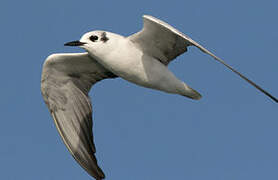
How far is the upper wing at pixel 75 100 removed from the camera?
43.2 ft

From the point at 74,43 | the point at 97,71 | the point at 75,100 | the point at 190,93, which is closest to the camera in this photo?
the point at 74,43

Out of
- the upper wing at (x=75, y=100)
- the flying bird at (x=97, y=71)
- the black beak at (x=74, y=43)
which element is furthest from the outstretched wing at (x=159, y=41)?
the upper wing at (x=75, y=100)

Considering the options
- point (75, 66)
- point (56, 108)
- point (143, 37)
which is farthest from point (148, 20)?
point (56, 108)

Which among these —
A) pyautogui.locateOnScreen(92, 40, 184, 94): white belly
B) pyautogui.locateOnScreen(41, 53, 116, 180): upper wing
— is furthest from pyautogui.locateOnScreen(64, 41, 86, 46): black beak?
pyautogui.locateOnScreen(41, 53, 116, 180): upper wing

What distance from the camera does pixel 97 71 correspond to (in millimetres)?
13500

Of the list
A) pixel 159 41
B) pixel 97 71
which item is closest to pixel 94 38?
pixel 159 41

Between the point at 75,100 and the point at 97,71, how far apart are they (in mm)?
839

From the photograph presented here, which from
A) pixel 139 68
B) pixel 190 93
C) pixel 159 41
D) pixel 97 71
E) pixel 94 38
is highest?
pixel 159 41

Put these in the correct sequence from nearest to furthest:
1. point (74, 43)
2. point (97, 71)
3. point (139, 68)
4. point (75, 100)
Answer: point (74, 43) → point (139, 68) → point (97, 71) → point (75, 100)

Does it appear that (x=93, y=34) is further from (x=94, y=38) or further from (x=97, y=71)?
(x=97, y=71)

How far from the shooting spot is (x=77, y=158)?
13.3 metres

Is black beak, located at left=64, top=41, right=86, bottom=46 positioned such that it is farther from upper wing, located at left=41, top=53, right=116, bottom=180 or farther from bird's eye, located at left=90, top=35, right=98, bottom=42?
upper wing, located at left=41, top=53, right=116, bottom=180

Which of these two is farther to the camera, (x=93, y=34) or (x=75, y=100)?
(x=75, y=100)

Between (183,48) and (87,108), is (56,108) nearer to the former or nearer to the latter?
(87,108)
